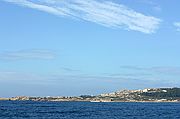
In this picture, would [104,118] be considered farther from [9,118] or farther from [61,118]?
[9,118]

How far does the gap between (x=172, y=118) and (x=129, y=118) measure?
34.4 feet

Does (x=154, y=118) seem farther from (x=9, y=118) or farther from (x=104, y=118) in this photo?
(x=9, y=118)

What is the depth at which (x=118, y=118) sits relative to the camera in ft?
352

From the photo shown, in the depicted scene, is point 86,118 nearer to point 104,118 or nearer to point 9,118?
point 104,118

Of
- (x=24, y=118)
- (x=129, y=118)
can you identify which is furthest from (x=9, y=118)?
(x=129, y=118)

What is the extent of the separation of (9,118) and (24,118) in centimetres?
404

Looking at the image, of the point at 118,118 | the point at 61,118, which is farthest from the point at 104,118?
the point at 61,118

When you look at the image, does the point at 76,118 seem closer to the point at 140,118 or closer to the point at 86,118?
the point at 86,118

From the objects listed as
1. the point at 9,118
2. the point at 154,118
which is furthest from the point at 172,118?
the point at 9,118

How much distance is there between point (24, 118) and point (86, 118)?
14589 mm

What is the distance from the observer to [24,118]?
10525cm

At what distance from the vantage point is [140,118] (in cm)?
10700

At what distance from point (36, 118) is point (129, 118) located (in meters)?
22.6

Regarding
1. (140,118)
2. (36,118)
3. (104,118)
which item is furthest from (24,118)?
(140,118)
